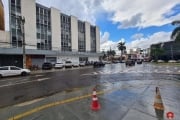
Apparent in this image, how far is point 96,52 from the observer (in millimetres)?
75875

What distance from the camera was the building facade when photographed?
143 feet

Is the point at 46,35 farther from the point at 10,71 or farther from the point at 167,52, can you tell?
the point at 167,52

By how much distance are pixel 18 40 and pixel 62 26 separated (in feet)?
58.7

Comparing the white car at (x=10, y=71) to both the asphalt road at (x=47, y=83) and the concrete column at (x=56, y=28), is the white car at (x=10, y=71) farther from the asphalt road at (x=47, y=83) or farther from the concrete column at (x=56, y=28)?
the concrete column at (x=56, y=28)

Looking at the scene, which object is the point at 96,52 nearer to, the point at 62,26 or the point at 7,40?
the point at 62,26

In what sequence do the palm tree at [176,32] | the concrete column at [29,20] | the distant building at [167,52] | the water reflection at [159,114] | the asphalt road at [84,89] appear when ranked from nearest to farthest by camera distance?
the water reflection at [159,114]
the asphalt road at [84,89]
the palm tree at [176,32]
the concrete column at [29,20]
the distant building at [167,52]

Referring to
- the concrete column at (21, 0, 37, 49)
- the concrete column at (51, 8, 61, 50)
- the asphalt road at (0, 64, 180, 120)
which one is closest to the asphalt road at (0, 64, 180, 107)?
the asphalt road at (0, 64, 180, 120)

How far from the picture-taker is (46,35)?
5247cm

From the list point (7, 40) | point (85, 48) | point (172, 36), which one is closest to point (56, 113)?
point (172, 36)

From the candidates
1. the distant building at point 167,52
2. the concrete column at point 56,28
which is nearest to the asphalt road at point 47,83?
the concrete column at point 56,28

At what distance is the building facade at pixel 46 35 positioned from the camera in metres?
43.4

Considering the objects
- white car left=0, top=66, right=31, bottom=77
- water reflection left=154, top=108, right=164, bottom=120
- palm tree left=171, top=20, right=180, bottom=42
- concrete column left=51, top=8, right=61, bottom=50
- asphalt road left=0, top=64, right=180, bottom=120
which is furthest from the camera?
concrete column left=51, top=8, right=61, bottom=50

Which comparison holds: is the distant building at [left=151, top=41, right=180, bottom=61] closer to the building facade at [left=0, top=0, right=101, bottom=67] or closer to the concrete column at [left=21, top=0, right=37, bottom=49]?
the building facade at [left=0, top=0, right=101, bottom=67]

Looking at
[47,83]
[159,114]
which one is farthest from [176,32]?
[159,114]
